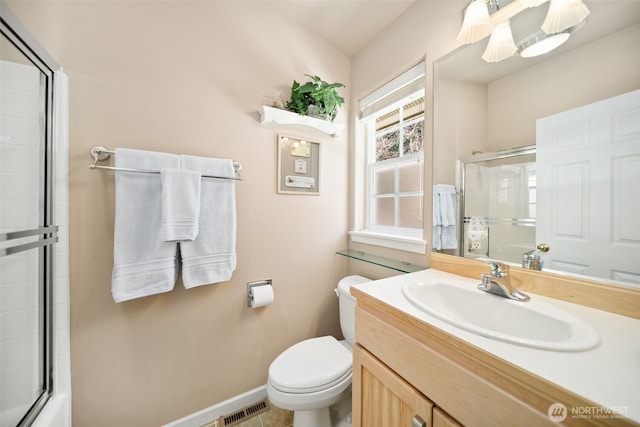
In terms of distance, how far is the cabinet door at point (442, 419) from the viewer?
55cm

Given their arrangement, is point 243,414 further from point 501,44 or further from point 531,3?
point 531,3

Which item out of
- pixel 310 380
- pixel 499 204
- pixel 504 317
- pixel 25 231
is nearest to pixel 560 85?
pixel 499 204

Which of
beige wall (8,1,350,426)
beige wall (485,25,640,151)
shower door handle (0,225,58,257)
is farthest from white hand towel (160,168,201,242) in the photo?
beige wall (485,25,640,151)

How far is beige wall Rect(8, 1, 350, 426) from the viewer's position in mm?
988

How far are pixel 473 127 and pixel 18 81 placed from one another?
1.81 m

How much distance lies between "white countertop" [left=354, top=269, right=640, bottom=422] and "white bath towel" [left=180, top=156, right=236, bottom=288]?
92cm

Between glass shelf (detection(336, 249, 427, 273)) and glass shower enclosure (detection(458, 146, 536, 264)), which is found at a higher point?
glass shower enclosure (detection(458, 146, 536, 264))

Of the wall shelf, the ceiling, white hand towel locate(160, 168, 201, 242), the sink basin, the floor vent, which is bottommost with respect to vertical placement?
the floor vent

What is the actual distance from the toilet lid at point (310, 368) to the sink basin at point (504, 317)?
58 centimetres

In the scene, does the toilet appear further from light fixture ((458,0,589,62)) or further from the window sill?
light fixture ((458,0,589,62))

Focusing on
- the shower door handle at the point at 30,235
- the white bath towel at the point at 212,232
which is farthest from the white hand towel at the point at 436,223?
the shower door handle at the point at 30,235

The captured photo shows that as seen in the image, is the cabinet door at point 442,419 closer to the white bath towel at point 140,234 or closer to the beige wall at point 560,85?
the beige wall at point 560,85

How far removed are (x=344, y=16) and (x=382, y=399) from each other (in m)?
1.99

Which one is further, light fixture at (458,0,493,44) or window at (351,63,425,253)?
window at (351,63,425,253)
